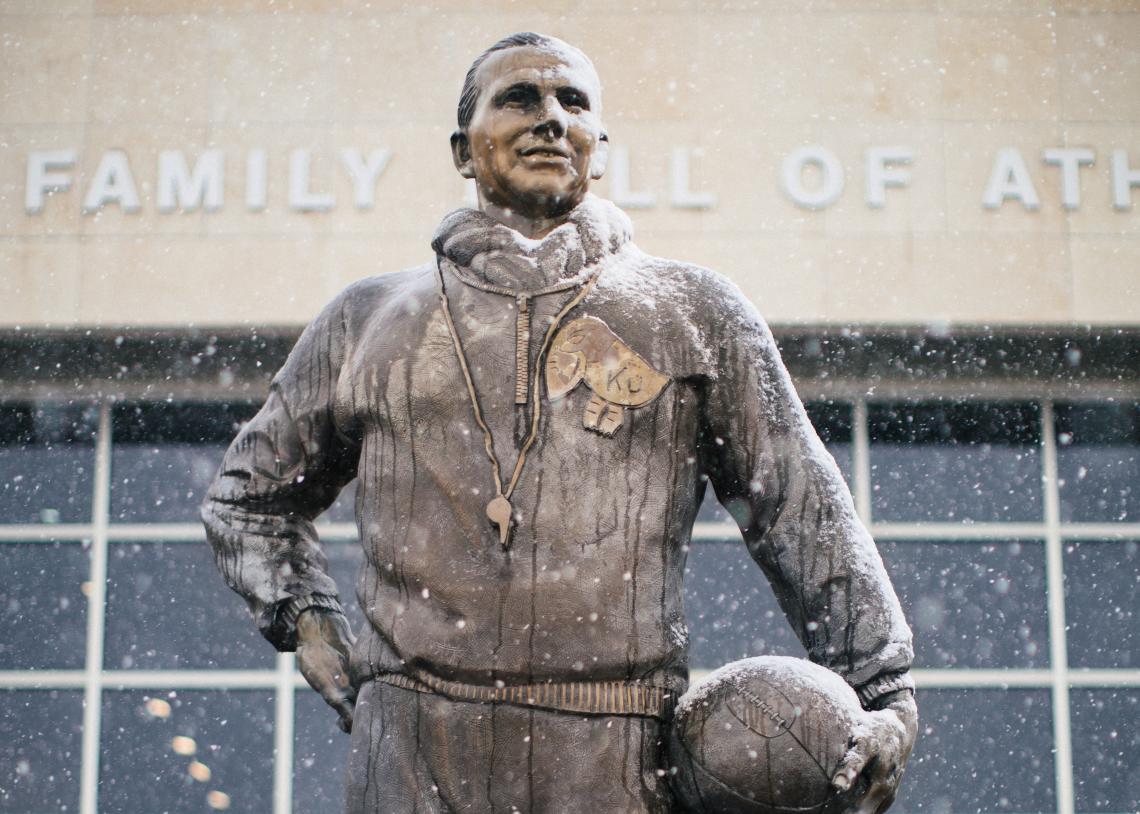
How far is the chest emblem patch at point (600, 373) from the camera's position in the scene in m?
3.47

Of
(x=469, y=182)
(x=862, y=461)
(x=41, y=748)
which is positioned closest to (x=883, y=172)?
(x=862, y=461)

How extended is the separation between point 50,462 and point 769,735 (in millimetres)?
10760

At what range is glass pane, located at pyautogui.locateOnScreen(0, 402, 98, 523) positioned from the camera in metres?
13.1

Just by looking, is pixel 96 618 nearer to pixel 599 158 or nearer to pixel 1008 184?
pixel 1008 184

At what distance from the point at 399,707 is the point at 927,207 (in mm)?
9048

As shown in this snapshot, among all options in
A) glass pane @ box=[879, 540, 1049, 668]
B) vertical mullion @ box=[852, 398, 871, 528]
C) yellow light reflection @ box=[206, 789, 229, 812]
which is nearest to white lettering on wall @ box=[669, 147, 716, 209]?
vertical mullion @ box=[852, 398, 871, 528]

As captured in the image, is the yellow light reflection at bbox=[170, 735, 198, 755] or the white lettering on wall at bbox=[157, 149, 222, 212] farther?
the yellow light reflection at bbox=[170, 735, 198, 755]

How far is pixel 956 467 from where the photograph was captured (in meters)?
13.0

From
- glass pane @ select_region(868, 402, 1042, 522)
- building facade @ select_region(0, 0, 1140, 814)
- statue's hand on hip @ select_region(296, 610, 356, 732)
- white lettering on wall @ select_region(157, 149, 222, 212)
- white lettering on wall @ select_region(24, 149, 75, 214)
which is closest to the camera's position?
statue's hand on hip @ select_region(296, 610, 356, 732)

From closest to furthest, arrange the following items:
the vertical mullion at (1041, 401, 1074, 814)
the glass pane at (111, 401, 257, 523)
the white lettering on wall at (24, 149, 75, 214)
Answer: the white lettering on wall at (24, 149, 75, 214) < the vertical mullion at (1041, 401, 1074, 814) < the glass pane at (111, 401, 257, 523)

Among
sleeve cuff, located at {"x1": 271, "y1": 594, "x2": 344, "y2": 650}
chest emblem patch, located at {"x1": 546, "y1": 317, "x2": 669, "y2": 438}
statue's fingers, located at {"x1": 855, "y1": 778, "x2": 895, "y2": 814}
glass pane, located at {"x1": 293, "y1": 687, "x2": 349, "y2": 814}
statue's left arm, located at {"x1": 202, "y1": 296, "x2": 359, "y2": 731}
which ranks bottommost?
glass pane, located at {"x1": 293, "y1": 687, "x2": 349, "y2": 814}

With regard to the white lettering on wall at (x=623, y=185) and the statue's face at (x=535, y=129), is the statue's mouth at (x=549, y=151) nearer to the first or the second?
the statue's face at (x=535, y=129)

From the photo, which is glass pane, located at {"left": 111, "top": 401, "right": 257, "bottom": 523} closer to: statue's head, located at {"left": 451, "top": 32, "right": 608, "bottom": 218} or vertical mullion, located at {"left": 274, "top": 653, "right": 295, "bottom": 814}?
vertical mullion, located at {"left": 274, "top": 653, "right": 295, "bottom": 814}

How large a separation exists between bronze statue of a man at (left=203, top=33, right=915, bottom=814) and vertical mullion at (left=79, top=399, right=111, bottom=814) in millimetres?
9412
